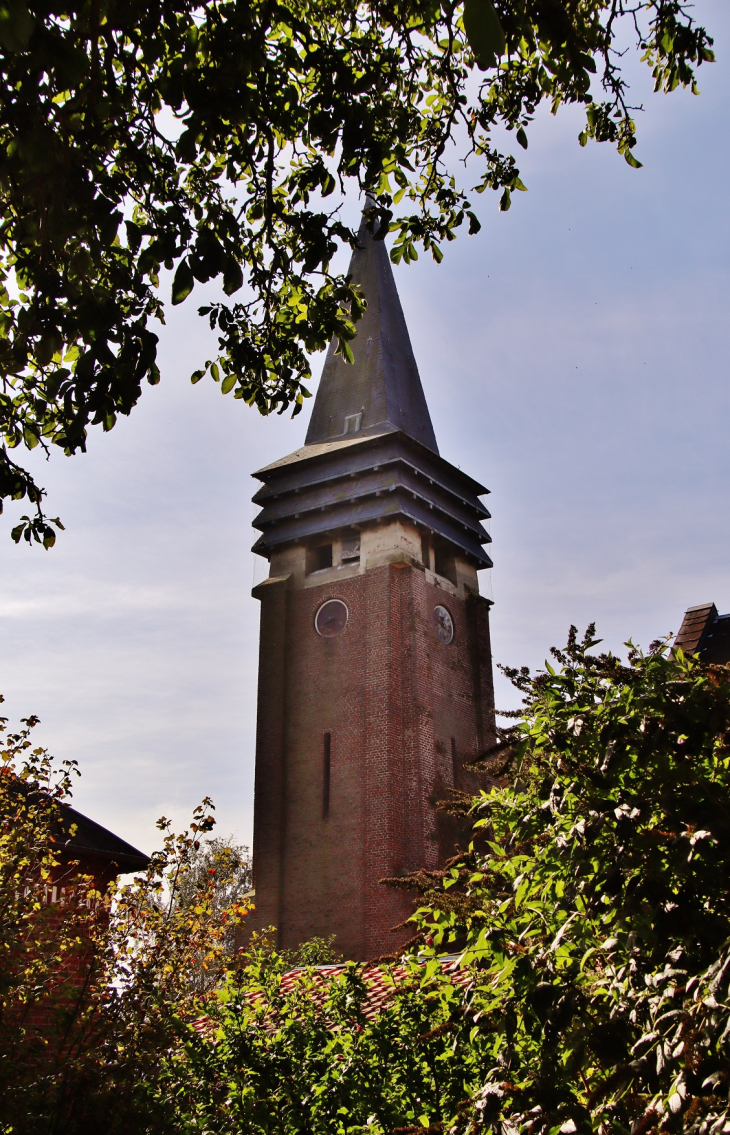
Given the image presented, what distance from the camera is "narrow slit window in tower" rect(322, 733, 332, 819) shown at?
2283 cm

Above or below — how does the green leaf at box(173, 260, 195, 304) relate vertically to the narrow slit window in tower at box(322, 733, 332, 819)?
below

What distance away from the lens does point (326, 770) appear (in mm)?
23281

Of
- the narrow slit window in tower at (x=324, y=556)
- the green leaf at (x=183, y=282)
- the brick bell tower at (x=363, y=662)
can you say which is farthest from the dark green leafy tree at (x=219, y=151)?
the narrow slit window in tower at (x=324, y=556)

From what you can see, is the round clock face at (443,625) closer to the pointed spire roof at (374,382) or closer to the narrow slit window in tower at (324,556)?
the narrow slit window in tower at (324,556)

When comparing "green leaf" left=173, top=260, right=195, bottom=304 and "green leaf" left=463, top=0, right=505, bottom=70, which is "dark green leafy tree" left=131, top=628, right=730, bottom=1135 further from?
"green leaf" left=173, top=260, right=195, bottom=304

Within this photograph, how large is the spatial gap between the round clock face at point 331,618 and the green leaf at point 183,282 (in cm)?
2009

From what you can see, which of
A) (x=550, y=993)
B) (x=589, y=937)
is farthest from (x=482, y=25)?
(x=589, y=937)

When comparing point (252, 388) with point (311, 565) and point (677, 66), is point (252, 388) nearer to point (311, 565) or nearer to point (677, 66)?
point (677, 66)

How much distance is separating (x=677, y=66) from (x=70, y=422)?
14.6ft

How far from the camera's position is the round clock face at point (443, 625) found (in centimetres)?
2497

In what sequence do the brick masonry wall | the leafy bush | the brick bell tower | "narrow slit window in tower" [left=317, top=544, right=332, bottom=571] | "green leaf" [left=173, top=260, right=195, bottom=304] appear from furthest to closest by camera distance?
"narrow slit window in tower" [left=317, top=544, right=332, bottom=571]
the brick bell tower
the brick masonry wall
"green leaf" [left=173, top=260, right=195, bottom=304]
the leafy bush

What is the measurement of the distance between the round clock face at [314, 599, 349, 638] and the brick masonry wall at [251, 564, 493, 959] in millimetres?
196

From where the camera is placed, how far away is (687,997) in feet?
8.48

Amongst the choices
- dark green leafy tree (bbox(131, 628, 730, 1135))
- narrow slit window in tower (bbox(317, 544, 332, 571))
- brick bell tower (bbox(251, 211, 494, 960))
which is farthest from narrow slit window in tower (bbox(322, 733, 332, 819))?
dark green leafy tree (bbox(131, 628, 730, 1135))
